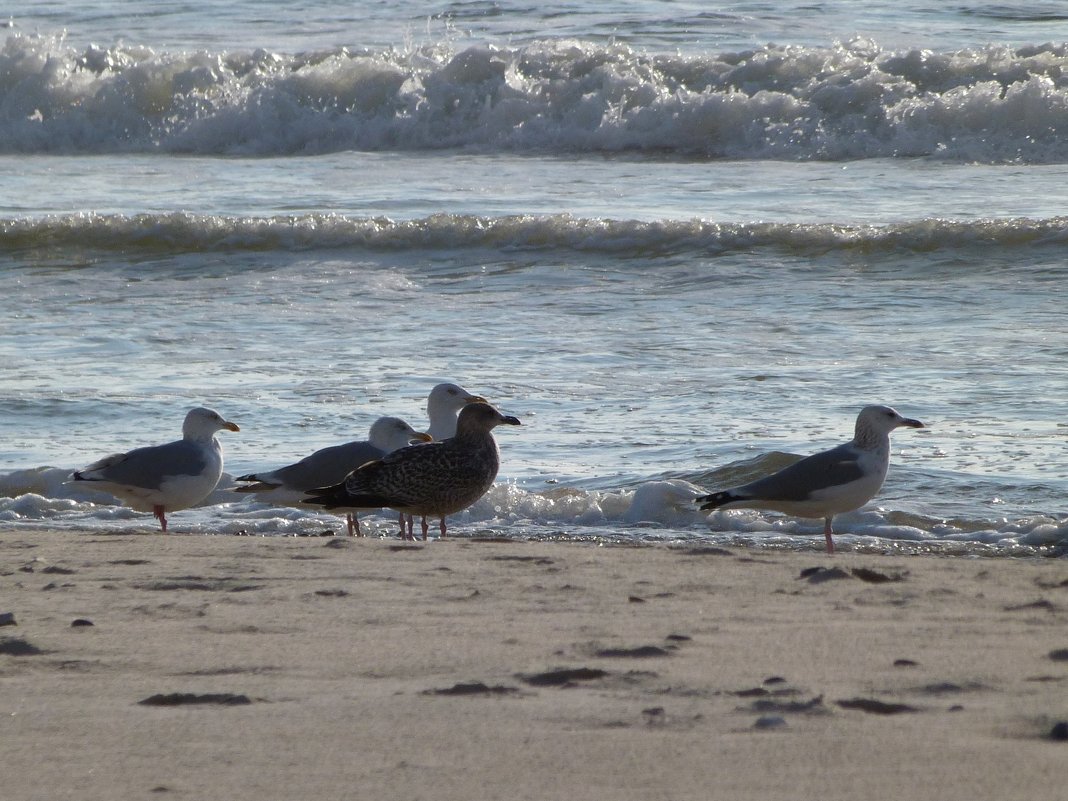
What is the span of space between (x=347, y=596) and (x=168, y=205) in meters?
11.5

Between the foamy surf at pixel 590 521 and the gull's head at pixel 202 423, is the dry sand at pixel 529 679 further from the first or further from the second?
the gull's head at pixel 202 423

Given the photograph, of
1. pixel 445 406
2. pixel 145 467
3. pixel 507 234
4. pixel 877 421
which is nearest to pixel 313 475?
pixel 145 467

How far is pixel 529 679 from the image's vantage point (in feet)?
10.7

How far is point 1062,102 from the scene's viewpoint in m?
16.1

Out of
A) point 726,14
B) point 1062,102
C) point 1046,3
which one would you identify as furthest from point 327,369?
point 1046,3

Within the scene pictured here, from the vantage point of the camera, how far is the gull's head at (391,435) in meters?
6.88

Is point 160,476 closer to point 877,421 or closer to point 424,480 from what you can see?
point 424,480

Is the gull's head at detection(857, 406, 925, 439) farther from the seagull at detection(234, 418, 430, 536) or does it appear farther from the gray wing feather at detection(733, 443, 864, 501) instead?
the seagull at detection(234, 418, 430, 536)

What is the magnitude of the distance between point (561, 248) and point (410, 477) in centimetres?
672

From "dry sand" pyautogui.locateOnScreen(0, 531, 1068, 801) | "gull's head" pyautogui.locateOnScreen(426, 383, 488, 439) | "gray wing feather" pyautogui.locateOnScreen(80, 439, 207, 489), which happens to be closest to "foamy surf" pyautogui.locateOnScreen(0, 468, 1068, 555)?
"gray wing feather" pyautogui.locateOnScreen(80, 439, 207, 489)

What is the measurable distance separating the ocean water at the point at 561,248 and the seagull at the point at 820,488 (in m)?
0.18

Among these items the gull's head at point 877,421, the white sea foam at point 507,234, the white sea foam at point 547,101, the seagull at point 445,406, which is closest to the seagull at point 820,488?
the gull's head at point 877,421

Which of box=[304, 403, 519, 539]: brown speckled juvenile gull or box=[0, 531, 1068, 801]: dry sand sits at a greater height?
box=[0, 531, 1068, 801]: dry sand

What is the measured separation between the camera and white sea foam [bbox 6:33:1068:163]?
53.8 ft
